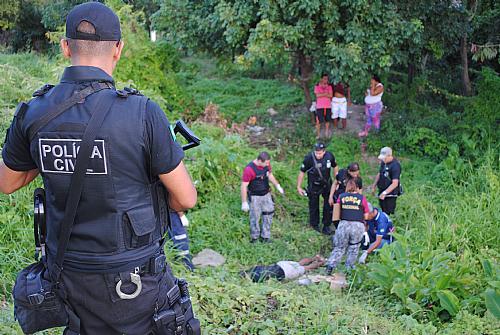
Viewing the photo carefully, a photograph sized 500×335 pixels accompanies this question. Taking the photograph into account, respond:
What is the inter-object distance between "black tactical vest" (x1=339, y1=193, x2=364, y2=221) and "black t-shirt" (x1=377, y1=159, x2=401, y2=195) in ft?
4.80

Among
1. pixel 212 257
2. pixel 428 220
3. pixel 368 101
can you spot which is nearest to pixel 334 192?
pixel 428 220

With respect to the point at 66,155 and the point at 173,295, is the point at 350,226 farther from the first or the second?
the point at 66,155

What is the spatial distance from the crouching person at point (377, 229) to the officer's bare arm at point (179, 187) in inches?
188

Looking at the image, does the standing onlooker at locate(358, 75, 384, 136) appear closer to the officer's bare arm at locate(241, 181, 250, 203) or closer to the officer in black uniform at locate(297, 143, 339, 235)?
the officer in black uniform at locate(297, 143, 339, 235)

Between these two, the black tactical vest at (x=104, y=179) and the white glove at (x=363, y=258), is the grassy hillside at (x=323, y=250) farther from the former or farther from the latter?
the black tactical vest at (x=104, y=179)

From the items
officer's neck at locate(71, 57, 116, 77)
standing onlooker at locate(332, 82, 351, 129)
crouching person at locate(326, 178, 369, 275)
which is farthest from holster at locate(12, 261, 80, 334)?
standing onlooker at locate(332, 82, 351, 129)

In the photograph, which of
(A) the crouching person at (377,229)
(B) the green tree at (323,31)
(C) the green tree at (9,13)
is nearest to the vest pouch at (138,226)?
(A) the crouching person at (377,229)

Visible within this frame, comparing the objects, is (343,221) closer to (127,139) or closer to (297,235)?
(297,235)

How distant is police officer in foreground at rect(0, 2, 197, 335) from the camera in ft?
6.77

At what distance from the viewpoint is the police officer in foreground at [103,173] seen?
206 centimetres

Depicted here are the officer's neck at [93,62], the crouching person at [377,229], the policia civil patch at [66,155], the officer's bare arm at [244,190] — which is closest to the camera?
the policia civil patch at [66,155]

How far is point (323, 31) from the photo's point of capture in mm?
10250

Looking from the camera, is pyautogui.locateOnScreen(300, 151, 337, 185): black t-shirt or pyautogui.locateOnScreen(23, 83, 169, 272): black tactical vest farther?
pyautogui.locateOnScreen(300, 151, 337, 185): black t-shirt

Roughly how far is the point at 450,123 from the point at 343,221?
613cm
